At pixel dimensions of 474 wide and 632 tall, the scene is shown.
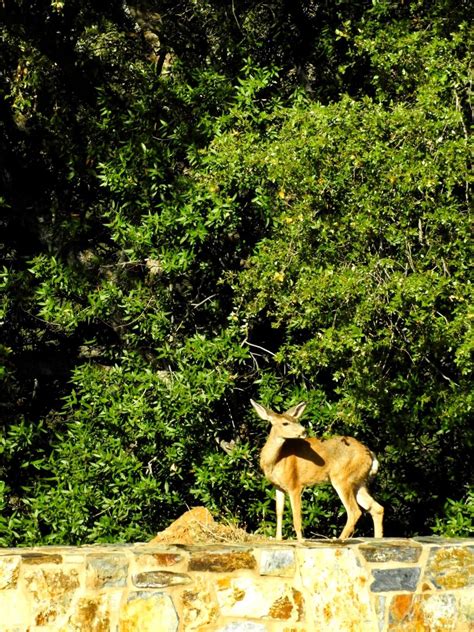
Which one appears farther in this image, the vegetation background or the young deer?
the vegetation background

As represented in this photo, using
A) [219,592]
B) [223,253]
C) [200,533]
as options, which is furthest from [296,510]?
[223,253]

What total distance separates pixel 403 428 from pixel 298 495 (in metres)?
2.39

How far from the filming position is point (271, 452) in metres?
8.84

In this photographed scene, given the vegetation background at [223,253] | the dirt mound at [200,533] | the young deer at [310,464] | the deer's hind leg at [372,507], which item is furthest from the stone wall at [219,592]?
the vegetation background at [223,253]

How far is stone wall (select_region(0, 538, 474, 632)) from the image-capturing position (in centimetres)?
741

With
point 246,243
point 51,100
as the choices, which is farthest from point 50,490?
point 51,100

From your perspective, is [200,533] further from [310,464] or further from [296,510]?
[310,464]

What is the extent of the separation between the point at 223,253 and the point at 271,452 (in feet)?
13.3

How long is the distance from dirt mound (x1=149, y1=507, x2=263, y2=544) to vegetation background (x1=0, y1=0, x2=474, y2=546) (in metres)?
1.55

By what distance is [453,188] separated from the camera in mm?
10383

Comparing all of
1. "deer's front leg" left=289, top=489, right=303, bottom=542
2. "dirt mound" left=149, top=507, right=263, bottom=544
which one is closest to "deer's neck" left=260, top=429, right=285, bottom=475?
"deer's front leg" left=289, top=489, right=303, bottom=542

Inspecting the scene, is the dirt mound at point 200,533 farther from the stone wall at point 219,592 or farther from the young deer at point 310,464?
the stone wall at point 219,592

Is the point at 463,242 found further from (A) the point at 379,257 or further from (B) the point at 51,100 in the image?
(B) the point at 51,100

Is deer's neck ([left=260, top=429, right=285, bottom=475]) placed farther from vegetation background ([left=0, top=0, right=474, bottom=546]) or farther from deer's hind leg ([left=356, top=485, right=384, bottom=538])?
vegetation background ([left=0, top=0, right=474, bottom=546])
